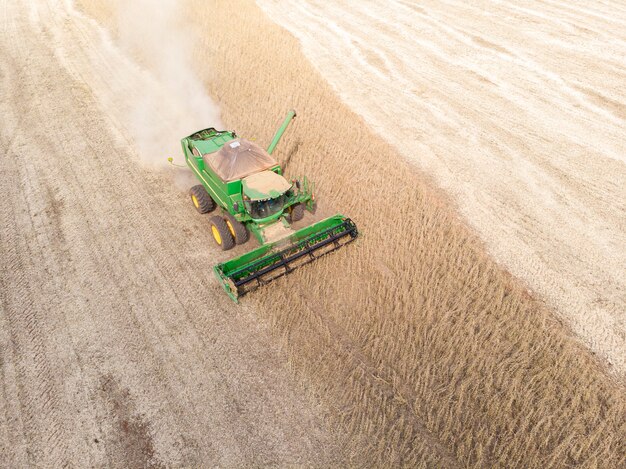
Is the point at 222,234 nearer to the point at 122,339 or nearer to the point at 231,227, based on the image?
the point at 231,227

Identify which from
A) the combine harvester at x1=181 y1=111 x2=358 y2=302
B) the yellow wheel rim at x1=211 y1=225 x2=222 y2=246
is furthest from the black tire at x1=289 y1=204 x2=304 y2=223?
the yellow wheel rim at x1=211 y1=225 x2=222 y2=246

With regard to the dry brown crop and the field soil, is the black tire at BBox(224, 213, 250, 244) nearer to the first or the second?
the field soil

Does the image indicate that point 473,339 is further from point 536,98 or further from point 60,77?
point 60,77

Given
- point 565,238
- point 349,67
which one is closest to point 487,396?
point 565,238

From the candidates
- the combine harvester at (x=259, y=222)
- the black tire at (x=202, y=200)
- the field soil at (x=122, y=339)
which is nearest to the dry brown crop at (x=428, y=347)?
the combine harvester at (x=259, y=222)

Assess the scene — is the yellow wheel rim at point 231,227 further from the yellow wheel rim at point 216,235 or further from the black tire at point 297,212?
the black tire at point 297,212

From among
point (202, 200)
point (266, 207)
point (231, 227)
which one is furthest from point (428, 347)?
point (202, 200)
